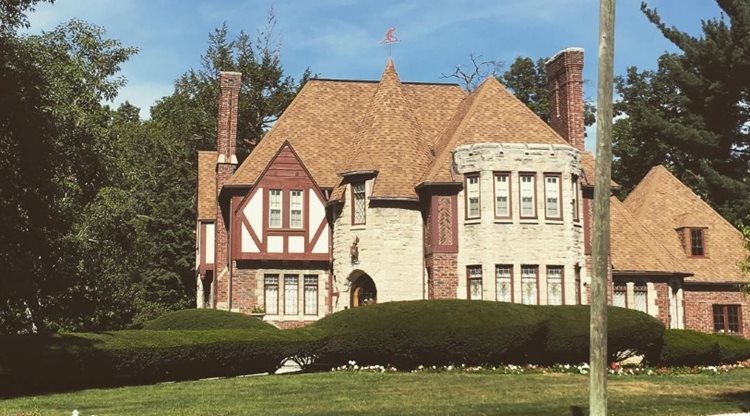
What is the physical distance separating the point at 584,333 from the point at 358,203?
10927 millimetres

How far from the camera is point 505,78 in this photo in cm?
6562

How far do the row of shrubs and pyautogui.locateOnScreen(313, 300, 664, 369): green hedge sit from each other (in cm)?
3

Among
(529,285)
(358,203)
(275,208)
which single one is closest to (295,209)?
(275,208)

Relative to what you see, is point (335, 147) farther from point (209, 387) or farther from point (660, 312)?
point (209, 387)

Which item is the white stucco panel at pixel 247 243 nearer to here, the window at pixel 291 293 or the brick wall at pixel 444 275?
the window at pixel 291 293

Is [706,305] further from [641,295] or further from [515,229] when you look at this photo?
[515,229]

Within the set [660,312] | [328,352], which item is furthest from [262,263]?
[660,312]

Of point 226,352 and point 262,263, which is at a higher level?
point 262,263

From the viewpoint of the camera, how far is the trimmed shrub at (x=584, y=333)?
77.0ft

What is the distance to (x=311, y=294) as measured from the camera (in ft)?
108

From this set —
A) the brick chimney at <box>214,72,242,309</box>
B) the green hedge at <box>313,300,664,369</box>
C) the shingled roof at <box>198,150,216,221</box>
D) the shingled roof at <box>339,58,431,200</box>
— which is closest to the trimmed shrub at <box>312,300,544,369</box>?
the green hedge at <box>313,300,664,369</box>

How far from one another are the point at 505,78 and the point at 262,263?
38170 millimetres

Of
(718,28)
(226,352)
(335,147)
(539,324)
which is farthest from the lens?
(718,28)

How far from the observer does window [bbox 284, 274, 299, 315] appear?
106 ft
